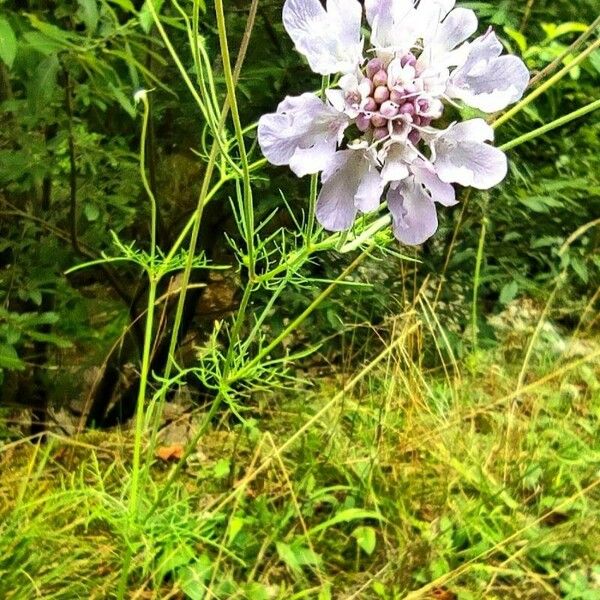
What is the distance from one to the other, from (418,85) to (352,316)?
907 mm

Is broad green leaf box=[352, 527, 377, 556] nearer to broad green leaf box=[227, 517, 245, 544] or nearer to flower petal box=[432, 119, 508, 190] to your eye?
broad green leaf box=[227, 517, 245, 544]

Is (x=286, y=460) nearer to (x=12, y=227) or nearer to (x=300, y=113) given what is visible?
(x=12, y=227)

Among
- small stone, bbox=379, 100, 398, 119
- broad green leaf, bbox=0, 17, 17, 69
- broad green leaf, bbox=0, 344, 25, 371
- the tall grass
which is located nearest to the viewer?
small stone, bbox=379, 100, 398, 119

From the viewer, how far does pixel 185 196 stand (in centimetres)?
133

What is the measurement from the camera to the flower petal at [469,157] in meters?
0.40

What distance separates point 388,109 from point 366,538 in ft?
2.17

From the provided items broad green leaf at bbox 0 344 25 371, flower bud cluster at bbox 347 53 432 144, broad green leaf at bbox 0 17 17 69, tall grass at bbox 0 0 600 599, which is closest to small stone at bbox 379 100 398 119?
flower bud cluster at bbox 347 53 432 144

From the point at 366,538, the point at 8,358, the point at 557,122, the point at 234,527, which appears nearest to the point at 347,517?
the point at 366,538

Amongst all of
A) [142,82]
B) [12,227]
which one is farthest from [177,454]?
[142,82]

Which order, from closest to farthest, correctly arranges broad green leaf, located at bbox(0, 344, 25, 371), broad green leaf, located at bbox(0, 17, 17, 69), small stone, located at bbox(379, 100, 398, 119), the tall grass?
small stone, located at bbox(379, 100, 398, 119) < broad green leaf, located at bbox(0, 17, 17, 69) < the tall grass < broad green leaf, located at bbox(0, 344, 25, 371)

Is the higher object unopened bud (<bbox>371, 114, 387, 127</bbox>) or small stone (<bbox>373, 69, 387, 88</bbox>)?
small stone (<bbox>373, 69, 387, 88</bbox>)

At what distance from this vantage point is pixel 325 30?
15.8 inches

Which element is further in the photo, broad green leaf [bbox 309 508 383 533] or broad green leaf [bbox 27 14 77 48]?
broad green leaf [bbox 309 508 383 533]

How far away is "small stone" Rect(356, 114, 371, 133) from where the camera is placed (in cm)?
39
